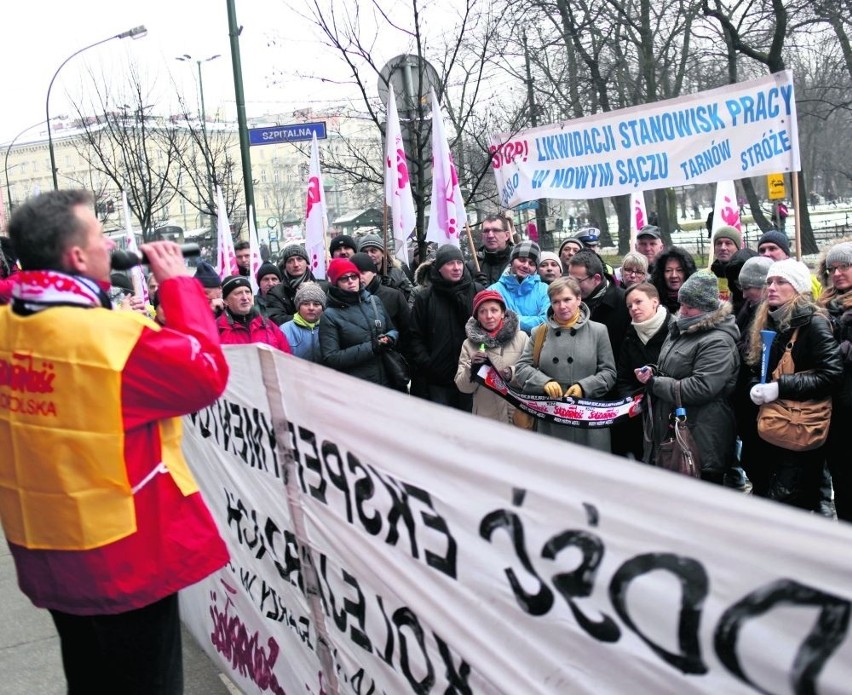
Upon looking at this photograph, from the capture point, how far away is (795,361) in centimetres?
421

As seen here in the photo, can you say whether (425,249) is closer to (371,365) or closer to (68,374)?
(371,365)

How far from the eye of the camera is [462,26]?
1015 cm

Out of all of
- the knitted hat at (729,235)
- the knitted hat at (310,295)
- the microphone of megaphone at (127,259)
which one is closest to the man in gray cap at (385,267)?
the knitted hat at (310,295)

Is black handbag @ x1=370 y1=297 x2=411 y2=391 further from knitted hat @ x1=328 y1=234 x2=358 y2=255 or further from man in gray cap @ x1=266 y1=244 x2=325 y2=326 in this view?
knitted hat @ x1=328 y1=234 x2=358 y2=255

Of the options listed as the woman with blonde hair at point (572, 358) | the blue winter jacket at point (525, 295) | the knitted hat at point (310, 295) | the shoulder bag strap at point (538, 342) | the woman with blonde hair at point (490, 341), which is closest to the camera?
the woman with blonde hair at point (572, 358)

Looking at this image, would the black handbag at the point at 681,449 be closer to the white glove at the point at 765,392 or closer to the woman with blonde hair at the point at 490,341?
the white glove at the point at 765,392

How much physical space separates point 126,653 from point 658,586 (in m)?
1.45

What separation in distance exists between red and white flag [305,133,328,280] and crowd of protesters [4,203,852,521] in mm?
2556

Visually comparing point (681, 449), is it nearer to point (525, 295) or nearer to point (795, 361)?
point (795, 361)

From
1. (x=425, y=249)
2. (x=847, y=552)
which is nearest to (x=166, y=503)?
(x=847, y=552)

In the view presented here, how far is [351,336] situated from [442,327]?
0.64m

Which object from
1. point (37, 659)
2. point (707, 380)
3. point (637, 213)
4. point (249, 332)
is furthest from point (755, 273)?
point (637, 213)

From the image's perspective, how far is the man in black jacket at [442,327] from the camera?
6008mm

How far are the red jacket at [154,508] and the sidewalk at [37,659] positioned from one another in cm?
154
